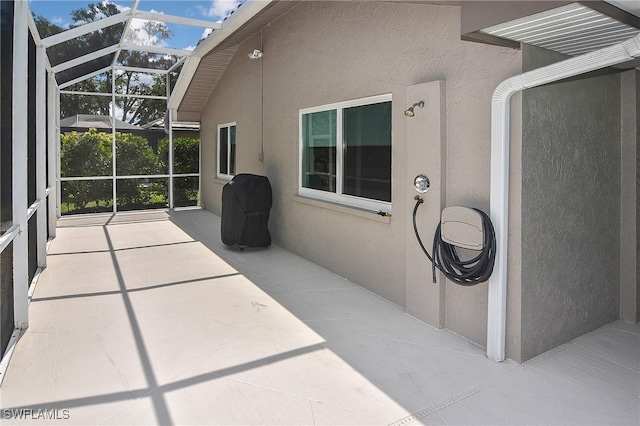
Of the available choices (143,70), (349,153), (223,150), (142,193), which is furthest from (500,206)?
(142,193)

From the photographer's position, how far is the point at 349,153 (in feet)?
17.7

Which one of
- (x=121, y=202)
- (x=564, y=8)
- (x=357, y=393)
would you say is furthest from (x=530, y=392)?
(x=121, y=202)

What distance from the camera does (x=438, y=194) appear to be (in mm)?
3725

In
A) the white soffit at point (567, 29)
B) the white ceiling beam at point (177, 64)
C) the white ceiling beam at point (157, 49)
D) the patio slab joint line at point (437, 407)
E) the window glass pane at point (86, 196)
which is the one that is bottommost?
the patio slab joint line at point (437, 407)

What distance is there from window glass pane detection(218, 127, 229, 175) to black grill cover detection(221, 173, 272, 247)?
11.6ft

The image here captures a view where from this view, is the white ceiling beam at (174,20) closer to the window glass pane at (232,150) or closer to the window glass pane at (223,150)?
the window glass pane at (232,150)

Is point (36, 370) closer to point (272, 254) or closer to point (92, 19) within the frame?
point (272, 254)

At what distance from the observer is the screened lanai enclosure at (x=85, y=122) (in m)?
3.54

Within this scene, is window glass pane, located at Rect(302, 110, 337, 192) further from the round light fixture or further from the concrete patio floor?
the round light fixture

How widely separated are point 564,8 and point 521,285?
178 centimetres

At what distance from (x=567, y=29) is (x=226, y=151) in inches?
331

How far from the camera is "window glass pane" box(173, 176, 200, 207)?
1181 cm

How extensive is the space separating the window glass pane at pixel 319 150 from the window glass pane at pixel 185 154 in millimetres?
6464

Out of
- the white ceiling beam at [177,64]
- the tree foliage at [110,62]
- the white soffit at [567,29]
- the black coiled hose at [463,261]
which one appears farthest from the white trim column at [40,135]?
the white soffit at [567,29]
